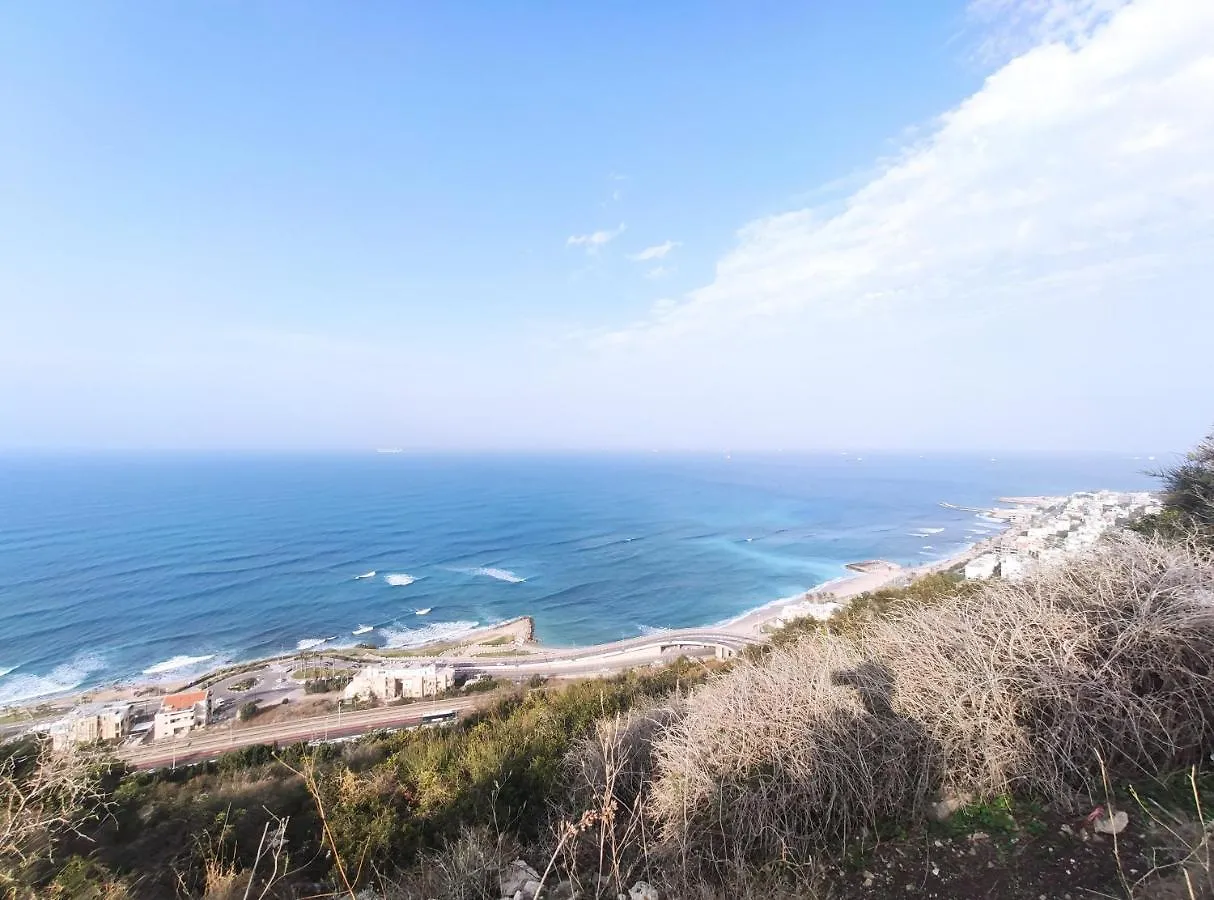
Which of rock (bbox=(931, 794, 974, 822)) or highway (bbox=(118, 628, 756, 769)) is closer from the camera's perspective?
rock (bbox=(931, 794, 974, 822))

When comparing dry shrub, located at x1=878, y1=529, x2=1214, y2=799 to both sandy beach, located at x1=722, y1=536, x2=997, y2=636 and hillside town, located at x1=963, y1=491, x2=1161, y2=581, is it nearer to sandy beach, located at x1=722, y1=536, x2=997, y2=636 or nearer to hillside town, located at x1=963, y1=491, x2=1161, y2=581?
sandy beach, located at x1=722, y1=536, x2=997, y2=636

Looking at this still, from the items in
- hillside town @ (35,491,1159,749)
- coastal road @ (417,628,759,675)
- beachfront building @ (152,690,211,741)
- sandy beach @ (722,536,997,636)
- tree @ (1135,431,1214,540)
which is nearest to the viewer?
tree @ (1135,431,1214,540)

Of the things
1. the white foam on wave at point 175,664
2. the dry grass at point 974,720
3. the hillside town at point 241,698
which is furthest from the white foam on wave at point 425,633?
the dry grass at point 974,720

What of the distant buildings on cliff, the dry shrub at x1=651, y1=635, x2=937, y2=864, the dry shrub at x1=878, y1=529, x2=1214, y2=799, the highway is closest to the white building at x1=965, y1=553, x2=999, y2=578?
the highway

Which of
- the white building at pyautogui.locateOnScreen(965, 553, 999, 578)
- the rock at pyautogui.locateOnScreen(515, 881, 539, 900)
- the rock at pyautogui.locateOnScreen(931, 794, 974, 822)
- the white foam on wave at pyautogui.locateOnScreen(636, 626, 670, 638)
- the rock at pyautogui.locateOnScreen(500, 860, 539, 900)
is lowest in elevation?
the white foam on wave at pyautogui.locateOnScreen(636, 626, 670, 638)

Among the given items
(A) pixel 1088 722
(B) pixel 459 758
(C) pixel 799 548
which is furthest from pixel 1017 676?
(C) pixel 799 548

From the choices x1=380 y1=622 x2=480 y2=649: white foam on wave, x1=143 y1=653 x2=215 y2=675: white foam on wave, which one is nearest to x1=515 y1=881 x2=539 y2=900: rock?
x1=380 y1=622 x2=480 y2=649: white foam on wave

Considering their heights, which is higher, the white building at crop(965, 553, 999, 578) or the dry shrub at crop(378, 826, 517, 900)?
the dry shrub at crop(378, 826, 517, 900)

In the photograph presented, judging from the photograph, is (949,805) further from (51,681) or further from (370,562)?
(370,562)

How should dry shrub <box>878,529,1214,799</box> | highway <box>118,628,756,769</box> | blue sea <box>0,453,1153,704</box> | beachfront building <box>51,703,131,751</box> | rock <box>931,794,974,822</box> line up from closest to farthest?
1. dry shrub <box>878,529,1214,799</box>
2. rock <box>931,794,974,822</box>
3. beachfront building <box>51,703,131,751</box>
4. highway <box>118,628,756,769</box>
5. blue sea <box>0,453,1153,704</box>
